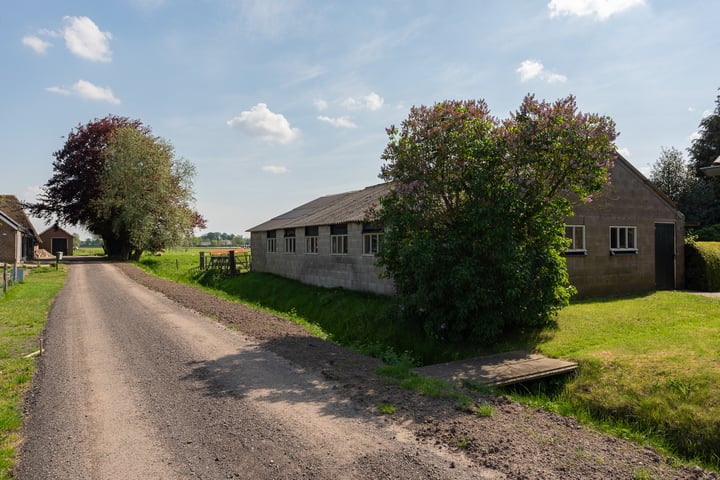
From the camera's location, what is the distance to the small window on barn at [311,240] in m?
23.2

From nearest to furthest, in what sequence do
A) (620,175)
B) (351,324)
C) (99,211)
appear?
(351,324) < (620,175) < (99,211)

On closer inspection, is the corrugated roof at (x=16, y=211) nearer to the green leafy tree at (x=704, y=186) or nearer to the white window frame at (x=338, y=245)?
the white window frame at (x=338, y=245)

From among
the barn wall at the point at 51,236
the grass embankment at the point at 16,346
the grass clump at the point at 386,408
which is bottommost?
the grass clump at the point at 386,408

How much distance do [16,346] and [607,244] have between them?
1901 centimetres

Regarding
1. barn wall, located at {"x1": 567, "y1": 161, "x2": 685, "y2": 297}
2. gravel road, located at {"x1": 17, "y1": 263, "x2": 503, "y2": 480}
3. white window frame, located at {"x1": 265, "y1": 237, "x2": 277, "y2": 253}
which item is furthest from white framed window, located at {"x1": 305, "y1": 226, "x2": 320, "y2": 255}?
gravel road, located at {"x1": 17, "y1": 263, "x2": 503, "y2": 480}

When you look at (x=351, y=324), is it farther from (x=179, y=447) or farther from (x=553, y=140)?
(x=179, y=447)

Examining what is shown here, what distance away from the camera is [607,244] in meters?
17.3

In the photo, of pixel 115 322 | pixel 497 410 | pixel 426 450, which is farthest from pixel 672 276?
pixel 115 322

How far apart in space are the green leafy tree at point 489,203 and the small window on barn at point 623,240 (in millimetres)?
7047

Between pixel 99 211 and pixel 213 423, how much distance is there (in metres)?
40.7

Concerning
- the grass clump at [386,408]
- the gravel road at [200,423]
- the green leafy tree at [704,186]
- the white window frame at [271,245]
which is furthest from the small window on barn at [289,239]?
the green leafy tree at [704,186]

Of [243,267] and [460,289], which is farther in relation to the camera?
[243,267]

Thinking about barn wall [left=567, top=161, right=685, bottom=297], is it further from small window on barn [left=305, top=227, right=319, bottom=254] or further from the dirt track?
small window on barn [left=305, top=227, right=319, bottom=254]

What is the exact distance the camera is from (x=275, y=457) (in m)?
5.31
